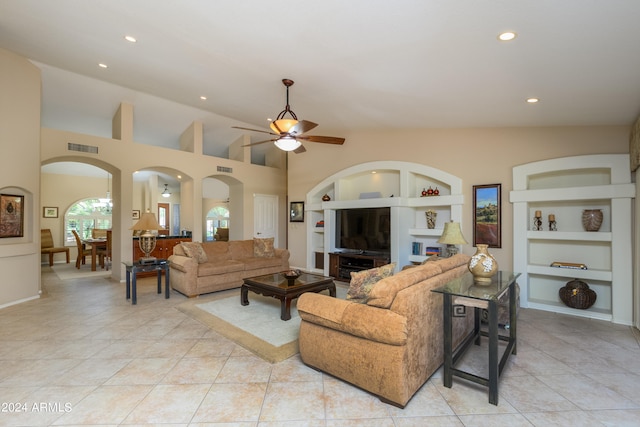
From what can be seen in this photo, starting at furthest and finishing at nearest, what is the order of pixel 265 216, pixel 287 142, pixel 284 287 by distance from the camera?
pixel 265 216 → pixel 287 142 → pixel 284 287

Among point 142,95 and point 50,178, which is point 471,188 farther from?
point 50,178

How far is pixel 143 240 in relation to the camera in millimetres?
5230

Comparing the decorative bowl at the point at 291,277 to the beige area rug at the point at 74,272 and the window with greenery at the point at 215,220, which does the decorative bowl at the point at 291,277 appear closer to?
the beige area rug at the point at 74,272

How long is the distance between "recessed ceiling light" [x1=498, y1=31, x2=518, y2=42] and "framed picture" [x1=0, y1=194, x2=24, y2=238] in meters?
6.74

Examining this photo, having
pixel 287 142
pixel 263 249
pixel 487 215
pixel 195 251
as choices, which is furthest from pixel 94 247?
pixel 487 215

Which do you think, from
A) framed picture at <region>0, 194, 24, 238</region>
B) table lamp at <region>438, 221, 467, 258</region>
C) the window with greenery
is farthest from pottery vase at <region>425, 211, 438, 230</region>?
the window with greenery

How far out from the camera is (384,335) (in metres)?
2.10

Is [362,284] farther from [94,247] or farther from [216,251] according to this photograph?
[94,247]

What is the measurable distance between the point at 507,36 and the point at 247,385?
3.44 metres

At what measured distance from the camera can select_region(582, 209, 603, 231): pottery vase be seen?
4102 mm

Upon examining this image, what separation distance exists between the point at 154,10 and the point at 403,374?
389cm

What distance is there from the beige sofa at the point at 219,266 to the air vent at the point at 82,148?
2588 millimetres

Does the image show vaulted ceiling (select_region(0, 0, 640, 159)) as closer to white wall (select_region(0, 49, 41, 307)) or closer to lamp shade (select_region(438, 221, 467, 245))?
white wall (select_region(0, 49, 41, 307))

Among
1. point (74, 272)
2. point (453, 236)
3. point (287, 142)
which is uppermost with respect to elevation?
point (287, 142)
